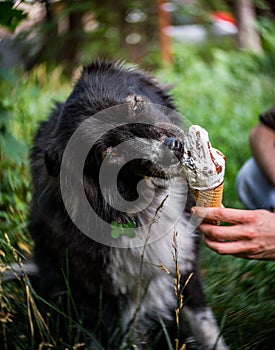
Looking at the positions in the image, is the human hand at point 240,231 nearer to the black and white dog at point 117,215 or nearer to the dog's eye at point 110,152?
the black and white dog at point 117,215

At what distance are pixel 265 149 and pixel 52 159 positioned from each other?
1.43m

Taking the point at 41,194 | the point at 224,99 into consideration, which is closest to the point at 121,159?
the point at 41,194

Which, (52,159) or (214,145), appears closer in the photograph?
(52,159)

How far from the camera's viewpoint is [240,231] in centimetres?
227

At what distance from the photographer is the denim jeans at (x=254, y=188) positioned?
3.61m

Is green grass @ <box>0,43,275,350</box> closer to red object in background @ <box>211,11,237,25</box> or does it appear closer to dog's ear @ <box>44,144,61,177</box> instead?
dog's ear @ <box>44,144,61,177</box>

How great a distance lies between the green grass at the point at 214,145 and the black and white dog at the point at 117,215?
0.18 m

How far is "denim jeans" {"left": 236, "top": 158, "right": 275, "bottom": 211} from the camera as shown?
142 inches

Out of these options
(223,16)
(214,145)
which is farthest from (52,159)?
(223,16)

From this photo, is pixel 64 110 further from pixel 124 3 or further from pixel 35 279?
pixel 124 3

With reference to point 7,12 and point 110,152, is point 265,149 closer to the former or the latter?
point 110,152

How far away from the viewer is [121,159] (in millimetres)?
2441

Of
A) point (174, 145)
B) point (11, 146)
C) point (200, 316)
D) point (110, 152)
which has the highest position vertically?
point (174, 145)

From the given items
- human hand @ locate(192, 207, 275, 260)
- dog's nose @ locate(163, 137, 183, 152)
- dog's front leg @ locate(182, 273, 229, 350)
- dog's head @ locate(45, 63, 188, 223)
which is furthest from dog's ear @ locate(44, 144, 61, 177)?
dog's front leg @ locate(182, 273, 229, 350)
